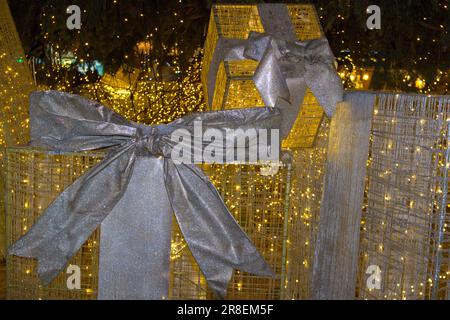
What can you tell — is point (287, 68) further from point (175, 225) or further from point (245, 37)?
point (175, 225)

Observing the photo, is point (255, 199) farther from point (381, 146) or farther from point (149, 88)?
point (149, 88)

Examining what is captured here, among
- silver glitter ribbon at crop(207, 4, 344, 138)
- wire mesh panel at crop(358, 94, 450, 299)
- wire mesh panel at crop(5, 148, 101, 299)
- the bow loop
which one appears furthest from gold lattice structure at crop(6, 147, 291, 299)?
wire mesh panel at crop(358, 94, 450, 299)

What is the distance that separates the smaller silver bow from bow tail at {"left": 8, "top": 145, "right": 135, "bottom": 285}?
0.53m

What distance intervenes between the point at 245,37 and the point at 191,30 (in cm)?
218

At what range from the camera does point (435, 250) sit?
2.42 m

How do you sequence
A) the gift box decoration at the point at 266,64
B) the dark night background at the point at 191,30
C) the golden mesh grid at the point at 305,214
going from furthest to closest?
the dark night background at the point at 191,30
the golden mesh grid at the point at 305,214
the gift box decoration at the point at 266,64

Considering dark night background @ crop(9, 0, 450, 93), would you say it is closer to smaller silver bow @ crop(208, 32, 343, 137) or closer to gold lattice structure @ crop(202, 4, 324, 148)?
gold lattice structure @ crop(202, 4, 324, 148)

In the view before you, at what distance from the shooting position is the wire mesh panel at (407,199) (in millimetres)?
2389

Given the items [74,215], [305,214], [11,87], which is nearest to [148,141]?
[74,215]

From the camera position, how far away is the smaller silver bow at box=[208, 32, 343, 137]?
96.0 inches

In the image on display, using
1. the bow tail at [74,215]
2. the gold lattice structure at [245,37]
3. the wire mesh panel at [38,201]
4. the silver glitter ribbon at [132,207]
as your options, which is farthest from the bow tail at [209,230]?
the gold lattice structure at [245,37]

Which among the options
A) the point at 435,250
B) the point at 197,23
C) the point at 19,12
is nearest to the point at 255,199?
the point at 435,250

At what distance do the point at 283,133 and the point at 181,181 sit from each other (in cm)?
48

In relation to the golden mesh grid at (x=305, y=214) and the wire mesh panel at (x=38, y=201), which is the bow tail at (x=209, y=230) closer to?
the wire mesh panel at (x=38, y=201)
